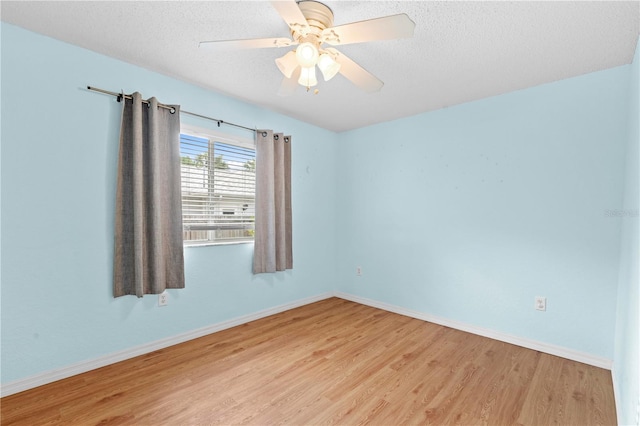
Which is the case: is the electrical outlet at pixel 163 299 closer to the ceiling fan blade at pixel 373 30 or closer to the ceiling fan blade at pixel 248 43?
the ceiling fan blade at pixel 248 43

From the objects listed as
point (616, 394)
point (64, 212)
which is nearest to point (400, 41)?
point (64, 212)

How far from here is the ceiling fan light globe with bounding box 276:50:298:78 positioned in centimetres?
167

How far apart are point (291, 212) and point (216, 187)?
38.1 inches

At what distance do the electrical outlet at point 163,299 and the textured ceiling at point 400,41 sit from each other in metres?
1.92

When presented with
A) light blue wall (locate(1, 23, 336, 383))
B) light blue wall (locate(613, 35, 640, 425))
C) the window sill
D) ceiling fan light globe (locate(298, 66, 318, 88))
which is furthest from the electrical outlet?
light blue wall (locate(613, 35, 640, 425))

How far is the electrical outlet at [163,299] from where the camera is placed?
8.45 ft

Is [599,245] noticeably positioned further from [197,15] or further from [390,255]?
[197,15]

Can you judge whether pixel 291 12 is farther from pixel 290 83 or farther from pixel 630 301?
pixel 630 301

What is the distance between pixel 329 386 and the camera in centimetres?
206

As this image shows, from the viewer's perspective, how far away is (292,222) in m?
3.69

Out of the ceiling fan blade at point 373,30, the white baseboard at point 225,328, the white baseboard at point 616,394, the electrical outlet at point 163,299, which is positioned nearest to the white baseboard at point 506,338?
the white baseboard at point 225,328

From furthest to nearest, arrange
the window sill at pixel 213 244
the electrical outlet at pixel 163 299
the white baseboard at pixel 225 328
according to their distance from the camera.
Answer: the window sill at pixel 213 244, the electrical outlet at pixel 163 299, the white baseboard at pixel 225 328

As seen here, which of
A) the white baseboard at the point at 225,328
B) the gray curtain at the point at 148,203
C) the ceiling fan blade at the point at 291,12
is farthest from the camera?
the gray curtain at the point at 148,203

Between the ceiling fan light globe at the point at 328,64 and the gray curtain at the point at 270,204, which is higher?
the ceiling fan light globe at the point at 328,64
